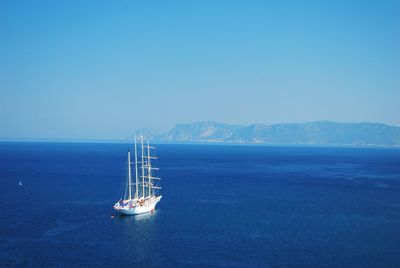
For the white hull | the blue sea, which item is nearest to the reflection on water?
the blue sea

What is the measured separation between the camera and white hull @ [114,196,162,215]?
84938 millimetres

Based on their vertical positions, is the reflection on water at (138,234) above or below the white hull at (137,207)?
below

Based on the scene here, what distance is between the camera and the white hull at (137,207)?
84938 mm

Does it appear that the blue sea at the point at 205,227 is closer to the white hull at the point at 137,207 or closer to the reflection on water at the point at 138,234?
the reflection on water at the point at 138,234

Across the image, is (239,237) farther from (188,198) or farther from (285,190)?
(285,190)

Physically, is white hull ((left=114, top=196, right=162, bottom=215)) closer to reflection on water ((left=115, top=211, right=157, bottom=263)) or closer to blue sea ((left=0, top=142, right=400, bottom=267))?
reflection on water ((left=115, top=211, right=157, bottom=263))

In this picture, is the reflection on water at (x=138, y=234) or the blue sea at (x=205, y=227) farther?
the reflection on water at (x=138, y=234)

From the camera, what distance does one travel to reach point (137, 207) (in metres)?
87.1

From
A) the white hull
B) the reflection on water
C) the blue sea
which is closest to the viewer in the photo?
the blue sea

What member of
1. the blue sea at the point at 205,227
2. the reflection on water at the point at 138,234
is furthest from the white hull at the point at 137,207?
the blue sea at the point at 205,227

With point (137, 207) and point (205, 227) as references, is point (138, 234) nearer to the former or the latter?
point (205, 227)

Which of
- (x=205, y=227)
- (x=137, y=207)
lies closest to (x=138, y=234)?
(x=205, y=227)

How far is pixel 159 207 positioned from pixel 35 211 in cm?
2628

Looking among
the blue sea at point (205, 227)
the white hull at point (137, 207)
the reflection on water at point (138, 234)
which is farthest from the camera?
the white hull at point (137, 207)
